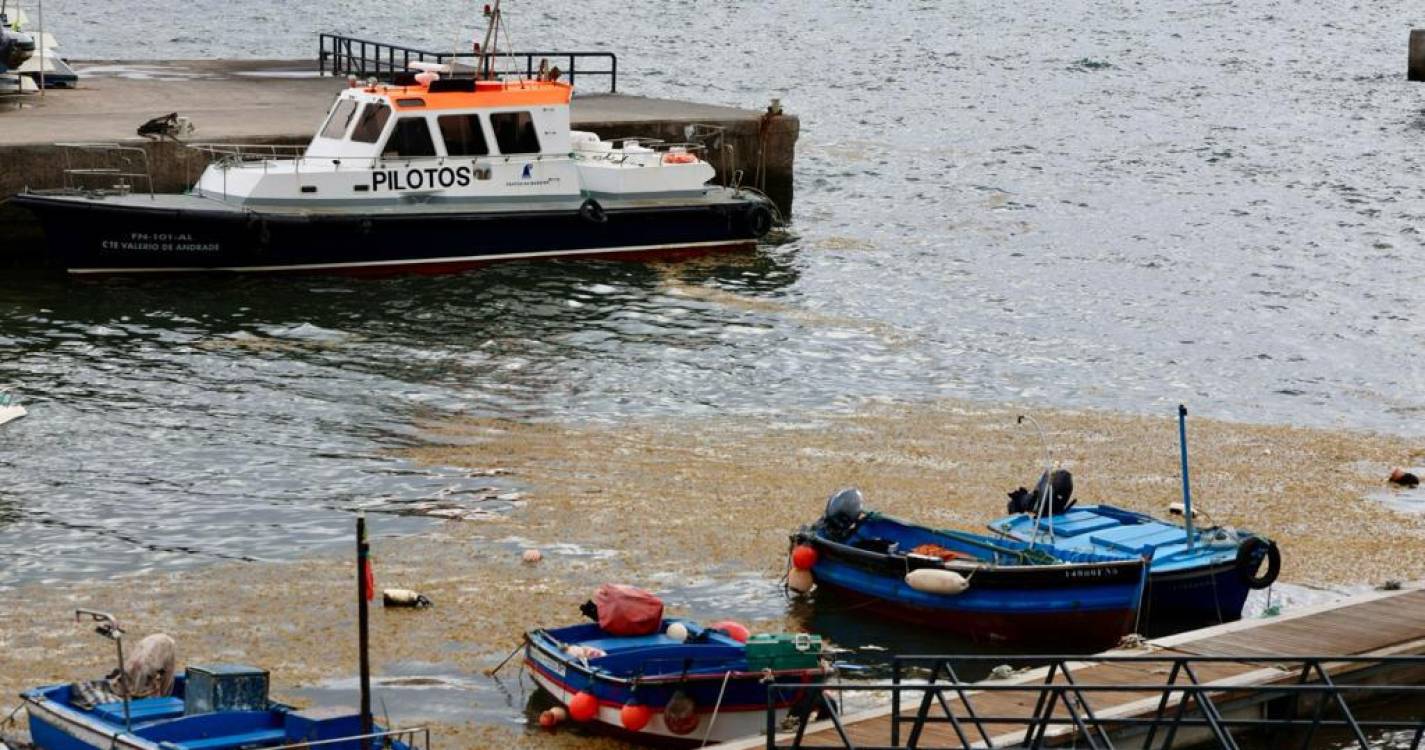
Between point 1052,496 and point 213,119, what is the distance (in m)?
19.8

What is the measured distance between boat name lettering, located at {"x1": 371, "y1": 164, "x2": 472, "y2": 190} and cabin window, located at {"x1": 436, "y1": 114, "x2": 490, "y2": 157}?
0.24 m

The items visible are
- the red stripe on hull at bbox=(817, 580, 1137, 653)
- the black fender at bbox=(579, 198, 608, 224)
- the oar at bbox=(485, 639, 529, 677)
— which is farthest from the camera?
the black fender at bbox=(579, 198, 608, 224)

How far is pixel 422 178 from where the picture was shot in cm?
3008

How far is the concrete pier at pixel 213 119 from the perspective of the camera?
30.1 meters

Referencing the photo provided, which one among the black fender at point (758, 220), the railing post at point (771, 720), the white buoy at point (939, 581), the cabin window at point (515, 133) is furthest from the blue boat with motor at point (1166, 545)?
the black fender at point (758, 220)

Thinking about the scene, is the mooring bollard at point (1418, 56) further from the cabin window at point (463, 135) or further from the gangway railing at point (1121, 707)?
the gangway railing at point (1121, 707)

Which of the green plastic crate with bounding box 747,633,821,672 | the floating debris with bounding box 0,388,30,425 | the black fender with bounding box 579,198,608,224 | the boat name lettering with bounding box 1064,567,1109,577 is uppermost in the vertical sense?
the black fender with bounding box 579,198,608,224

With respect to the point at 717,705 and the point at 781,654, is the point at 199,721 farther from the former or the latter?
the point at 781,654

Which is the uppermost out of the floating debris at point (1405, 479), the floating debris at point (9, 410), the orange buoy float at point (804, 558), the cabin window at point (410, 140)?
the cabin window at point (410, 140)

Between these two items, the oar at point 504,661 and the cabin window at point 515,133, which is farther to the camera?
the cabin window at point 515,133

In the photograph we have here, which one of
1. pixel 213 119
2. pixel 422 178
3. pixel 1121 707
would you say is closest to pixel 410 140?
pixel 422 178

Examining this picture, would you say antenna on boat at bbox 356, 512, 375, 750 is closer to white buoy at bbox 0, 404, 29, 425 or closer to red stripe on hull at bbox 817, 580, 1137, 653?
red stripe on hull at bbox 817, 580, 1137, 653

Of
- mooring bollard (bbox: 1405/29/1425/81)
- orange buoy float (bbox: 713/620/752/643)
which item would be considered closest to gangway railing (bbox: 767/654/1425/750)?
orange buoy float (bbox: 713/620/752/643)

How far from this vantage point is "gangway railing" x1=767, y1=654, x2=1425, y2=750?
11539mm
